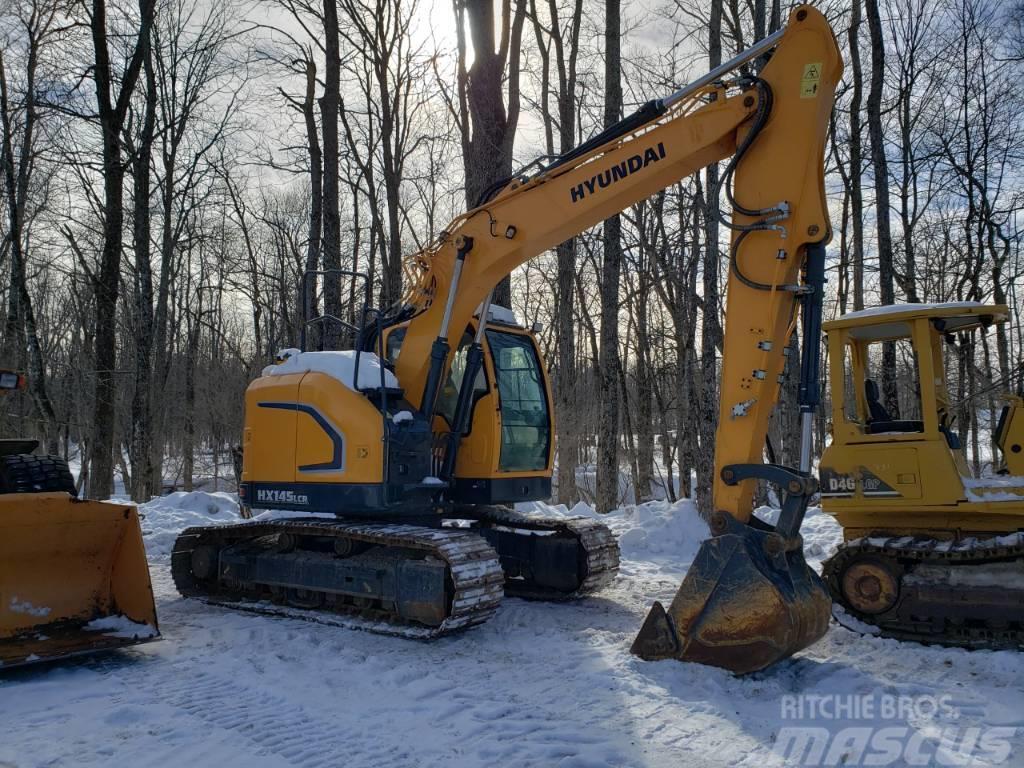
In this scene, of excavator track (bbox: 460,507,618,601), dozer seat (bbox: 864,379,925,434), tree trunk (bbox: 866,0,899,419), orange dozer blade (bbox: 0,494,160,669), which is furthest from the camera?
tree trunk (bbox: 866,0,899,419)

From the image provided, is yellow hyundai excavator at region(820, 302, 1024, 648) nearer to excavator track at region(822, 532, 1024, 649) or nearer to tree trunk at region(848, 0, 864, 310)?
excavator track at region(822, 532, 1024, 649)

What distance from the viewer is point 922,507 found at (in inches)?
250

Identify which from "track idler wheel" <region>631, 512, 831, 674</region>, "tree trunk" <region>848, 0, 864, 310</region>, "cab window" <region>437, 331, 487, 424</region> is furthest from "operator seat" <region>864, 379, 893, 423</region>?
"tree trunk" <region>848, 0, 864, 310</region>

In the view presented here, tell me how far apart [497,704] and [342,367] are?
10.8 ft

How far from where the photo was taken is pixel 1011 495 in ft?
20.1

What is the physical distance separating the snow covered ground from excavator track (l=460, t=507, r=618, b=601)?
748 mm

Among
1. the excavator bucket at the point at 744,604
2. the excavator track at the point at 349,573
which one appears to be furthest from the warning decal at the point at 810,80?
the excavator track at the point at 349,573

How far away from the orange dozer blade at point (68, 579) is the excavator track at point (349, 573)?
1311 millimetres

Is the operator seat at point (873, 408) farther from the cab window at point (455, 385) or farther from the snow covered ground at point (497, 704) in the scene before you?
the cab window at point (455, 385)

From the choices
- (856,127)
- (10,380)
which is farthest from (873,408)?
(856,127)

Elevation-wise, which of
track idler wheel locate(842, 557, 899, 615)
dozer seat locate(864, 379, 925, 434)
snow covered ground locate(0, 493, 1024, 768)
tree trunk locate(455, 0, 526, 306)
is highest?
tree trunk locate(455, 0, 526, 306)

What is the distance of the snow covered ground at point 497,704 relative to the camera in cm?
380

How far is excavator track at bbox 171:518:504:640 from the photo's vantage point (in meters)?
5.90

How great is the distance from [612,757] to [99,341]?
13772 mm
